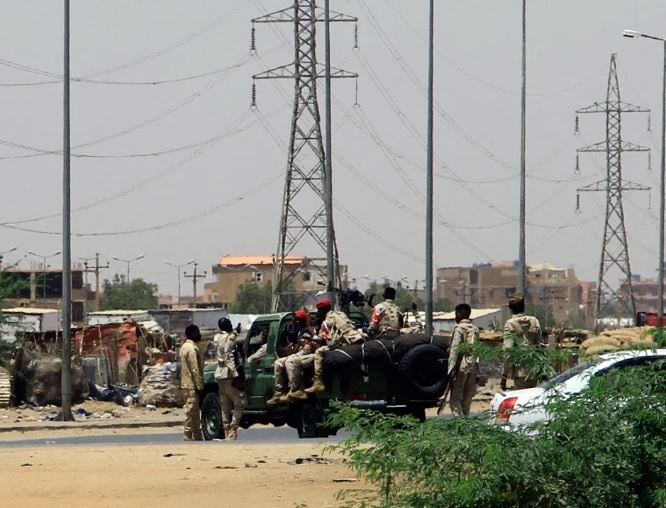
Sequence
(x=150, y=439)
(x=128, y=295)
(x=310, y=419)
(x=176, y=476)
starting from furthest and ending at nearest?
1. (x=128, y=295)
2. (x=150, y=439)
3. (x=310, y=419)
4. (x=176, y=476)

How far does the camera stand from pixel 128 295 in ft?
584

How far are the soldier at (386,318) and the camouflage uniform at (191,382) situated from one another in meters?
2.66

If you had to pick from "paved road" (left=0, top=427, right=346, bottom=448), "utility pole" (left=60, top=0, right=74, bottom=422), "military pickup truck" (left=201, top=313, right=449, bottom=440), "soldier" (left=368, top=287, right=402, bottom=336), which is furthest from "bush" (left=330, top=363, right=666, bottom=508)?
"utility pole" (left=60, top=0, right=74, bottom=422)

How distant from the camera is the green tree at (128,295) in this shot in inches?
6693

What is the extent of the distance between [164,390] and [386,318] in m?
16.0

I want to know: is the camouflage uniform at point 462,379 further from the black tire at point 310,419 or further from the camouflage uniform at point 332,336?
the black tire at point 310,419

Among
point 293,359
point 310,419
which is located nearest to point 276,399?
point 310,419

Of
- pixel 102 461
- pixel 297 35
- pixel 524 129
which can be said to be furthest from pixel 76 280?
pixel 102 461

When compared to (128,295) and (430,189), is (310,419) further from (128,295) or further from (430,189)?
(128,295)

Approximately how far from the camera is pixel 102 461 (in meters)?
21.0

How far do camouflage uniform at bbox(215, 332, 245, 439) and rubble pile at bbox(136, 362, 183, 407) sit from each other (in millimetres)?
14401

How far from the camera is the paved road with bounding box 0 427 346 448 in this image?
2617cm

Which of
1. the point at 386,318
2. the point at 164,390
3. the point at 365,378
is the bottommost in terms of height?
the point at 164,390

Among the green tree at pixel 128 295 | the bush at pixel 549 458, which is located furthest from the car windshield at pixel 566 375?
the green tree at pixel 128 295
